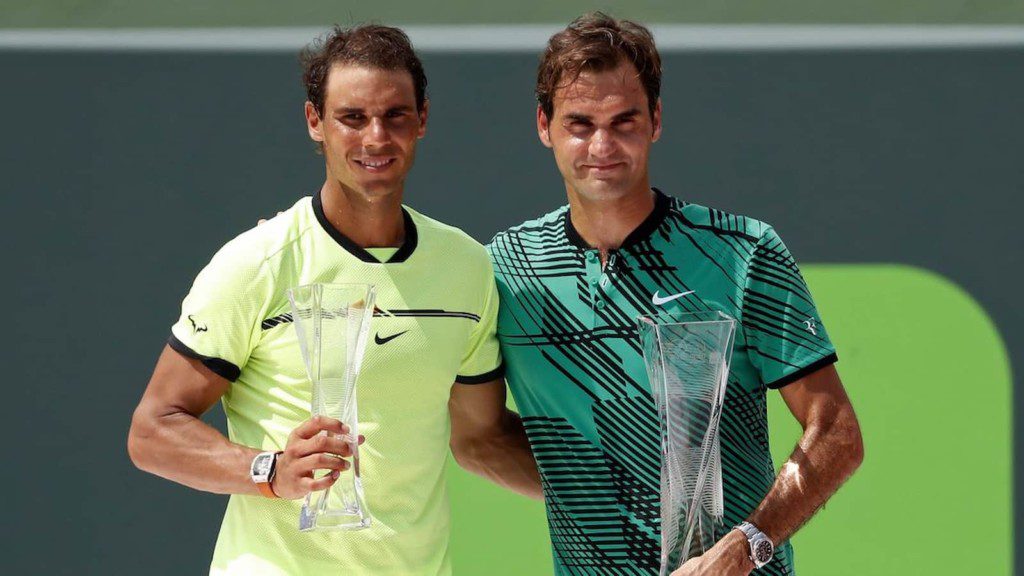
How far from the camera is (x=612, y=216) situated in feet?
7.88

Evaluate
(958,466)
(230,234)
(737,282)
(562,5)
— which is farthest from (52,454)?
(958,466)

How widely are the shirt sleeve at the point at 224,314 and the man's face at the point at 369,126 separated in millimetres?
225

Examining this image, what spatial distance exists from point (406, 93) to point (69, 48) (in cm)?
191

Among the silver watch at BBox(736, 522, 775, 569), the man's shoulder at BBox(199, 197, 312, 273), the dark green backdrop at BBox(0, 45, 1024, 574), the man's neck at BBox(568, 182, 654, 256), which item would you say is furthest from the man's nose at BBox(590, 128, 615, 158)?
the dark green backdrop at BBox(0, 45, 1024, 574)

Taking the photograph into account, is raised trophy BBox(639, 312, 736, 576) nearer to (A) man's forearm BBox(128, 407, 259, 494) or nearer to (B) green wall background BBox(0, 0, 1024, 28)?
(A) man's forearm BBox(128, 407, 259, 494)

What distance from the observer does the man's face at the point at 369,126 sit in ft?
7.23

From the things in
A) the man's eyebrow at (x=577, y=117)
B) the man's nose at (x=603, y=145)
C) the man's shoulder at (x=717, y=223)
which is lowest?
the man's shoulder at (x=717, y=223)

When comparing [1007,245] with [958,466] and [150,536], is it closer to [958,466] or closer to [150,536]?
[958,466]

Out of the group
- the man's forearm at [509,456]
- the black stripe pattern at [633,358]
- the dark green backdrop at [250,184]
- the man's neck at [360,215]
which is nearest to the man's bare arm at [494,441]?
the man's forearm at [509,456]

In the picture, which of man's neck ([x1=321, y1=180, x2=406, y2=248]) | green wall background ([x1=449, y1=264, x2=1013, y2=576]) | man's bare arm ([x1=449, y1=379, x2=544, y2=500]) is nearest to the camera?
man's neck ([x1=321, y1=180, x2=406, y2=248])

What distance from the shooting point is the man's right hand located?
194 centimetres

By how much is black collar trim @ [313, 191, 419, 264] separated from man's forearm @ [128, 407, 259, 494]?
0.37m

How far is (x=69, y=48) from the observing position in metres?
3.78

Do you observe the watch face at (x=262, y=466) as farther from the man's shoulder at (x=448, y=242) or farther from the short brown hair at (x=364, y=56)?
the short brown hair at (x=364, y=56)
